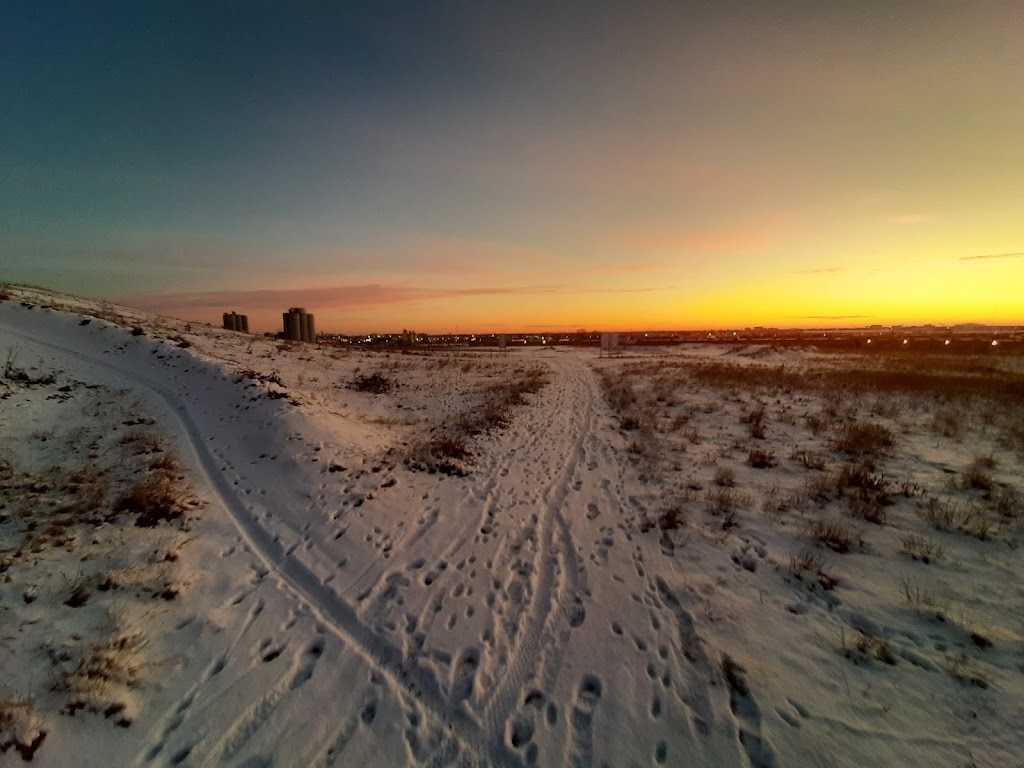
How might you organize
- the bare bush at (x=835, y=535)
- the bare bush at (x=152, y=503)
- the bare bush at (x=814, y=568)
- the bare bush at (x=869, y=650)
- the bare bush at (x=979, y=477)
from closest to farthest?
the bare bush at (x=869, y=650) < the bare bush at (x=814, y=568) < the bare bush at (x=835, y=535) < the bare bush at (x=152, y=503) < the bare bush at (x=979, y=477)

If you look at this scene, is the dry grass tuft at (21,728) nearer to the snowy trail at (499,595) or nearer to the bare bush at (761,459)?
the snowy trail at (499,595)

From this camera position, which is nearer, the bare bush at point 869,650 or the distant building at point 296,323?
the bare bush at point 869,650

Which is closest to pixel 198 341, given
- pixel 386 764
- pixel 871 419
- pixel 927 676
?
pixel 386 764

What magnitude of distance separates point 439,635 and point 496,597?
3.32 ft

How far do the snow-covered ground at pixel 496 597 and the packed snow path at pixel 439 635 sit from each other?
32 mm

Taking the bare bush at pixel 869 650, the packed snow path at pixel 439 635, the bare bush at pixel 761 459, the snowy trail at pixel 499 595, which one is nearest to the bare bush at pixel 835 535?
the bare bush at pixel 869 650

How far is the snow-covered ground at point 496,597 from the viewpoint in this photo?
12.8ft

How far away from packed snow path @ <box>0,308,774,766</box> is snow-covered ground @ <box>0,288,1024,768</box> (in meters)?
0.03

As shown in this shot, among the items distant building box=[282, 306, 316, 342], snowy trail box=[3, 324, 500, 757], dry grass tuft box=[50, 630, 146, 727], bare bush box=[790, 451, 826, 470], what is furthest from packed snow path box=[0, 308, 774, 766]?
distant building box=[282, 306, 316, 342]

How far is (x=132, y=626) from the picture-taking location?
16.4 feet

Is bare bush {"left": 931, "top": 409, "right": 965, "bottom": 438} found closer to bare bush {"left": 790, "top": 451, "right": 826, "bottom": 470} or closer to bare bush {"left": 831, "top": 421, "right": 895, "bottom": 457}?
bare bush {"left": 831, "top": 421, "right": 895, "bottom": 457}

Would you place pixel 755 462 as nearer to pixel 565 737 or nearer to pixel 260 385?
pixel 565 737

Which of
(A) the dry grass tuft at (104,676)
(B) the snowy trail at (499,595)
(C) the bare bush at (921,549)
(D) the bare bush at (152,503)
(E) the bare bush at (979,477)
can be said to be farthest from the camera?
(E) the bare bush at (979,477)

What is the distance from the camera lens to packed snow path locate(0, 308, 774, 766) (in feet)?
12.7
